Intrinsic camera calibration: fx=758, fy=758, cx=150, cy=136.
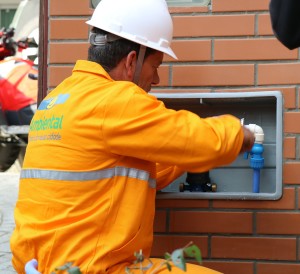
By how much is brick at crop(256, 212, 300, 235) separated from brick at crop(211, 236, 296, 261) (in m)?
0.04

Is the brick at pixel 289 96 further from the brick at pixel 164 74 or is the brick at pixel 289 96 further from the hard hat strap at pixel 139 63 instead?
the hard hat strap at pixel 139 63

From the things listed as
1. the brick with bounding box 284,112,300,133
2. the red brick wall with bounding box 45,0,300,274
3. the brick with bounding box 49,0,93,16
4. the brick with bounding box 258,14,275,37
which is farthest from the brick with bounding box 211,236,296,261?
the brick with bounding box 49,0,93,16

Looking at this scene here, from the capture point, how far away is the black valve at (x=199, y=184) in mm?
3467

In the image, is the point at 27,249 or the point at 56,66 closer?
the point at 27,249

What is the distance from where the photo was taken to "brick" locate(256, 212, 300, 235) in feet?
11.1

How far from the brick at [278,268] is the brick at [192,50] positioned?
0.97m

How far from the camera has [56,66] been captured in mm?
3578

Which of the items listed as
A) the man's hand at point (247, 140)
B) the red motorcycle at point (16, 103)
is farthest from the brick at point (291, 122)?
the red motorcycle at point (16, 103)

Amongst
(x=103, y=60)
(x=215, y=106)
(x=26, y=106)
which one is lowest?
(x=26, y=106)

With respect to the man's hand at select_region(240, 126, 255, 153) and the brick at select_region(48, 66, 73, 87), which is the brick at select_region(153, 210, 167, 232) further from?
the man's hand at select_region(240, 126, 255, 153)

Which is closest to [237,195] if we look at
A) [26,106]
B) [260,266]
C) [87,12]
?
[260,266]

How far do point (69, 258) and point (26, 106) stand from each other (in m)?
8.41

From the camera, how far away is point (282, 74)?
3.40 meters

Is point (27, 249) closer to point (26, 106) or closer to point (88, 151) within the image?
point (88, 151)
